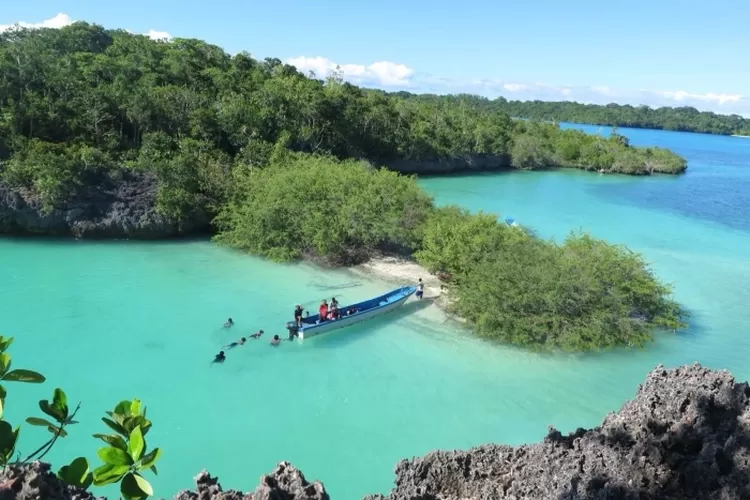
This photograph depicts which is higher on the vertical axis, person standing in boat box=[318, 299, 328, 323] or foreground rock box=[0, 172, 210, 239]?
foreground rock box=[0, 172, 210, 239]

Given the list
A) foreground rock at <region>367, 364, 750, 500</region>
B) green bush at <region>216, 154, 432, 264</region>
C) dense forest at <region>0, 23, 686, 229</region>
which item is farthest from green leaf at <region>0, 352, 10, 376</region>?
dense forest at <region>0, 23, 686, 229</region>

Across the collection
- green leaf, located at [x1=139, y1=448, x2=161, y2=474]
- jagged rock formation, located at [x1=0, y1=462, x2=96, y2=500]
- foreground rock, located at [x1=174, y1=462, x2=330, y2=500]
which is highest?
green leaf, located at [x1=139, y1=448, x2=161, y2=474]

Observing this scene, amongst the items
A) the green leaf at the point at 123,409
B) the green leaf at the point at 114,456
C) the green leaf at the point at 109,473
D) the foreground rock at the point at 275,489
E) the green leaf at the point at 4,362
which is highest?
the green leaf at the point at 4,362

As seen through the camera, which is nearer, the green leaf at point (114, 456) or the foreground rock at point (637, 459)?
the green leaf at point (114, 456)

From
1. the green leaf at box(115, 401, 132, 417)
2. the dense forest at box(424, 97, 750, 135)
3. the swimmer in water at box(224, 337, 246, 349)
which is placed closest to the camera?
the green leaf at box(115, 401, 132, 417)

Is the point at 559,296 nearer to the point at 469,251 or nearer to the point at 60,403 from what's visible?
the point at 469,251

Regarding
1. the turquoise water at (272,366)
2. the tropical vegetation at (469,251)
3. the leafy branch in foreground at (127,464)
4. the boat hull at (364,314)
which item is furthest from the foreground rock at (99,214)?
the leafy branch in foreground at (127,464)

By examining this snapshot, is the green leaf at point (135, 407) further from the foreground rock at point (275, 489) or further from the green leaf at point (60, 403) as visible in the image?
the foreground rock at point (275, 489)

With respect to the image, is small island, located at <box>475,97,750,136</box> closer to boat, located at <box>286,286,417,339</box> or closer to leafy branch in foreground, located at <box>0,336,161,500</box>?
boat, located at <box>286,286,417,339</box>
